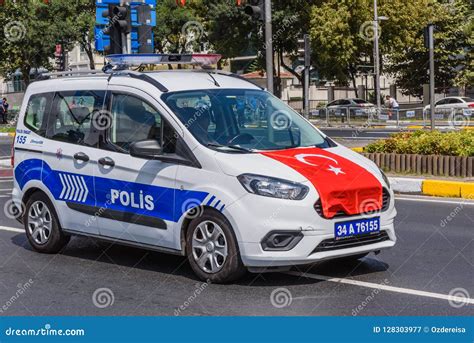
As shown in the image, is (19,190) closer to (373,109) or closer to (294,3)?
(373,109)

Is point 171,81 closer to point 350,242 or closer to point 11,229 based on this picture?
point 350,242

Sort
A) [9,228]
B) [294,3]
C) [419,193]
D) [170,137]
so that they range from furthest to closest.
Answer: [294,3] < [419,193] < [9,228] < [170,137]

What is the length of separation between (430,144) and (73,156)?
8.11 meters

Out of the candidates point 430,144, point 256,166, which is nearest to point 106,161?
point 256,166

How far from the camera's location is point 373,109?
4112 centimetres

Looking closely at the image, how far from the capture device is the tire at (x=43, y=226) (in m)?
9.05

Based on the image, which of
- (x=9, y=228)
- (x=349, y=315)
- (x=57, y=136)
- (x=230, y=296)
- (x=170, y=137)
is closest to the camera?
(x=349, y=315)

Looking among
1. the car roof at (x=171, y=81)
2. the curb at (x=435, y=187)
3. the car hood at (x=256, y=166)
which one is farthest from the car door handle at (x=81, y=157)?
the curb at (x=435, y=187)

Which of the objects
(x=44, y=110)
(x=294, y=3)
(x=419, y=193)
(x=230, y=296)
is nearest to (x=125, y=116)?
(x=44, y=110)

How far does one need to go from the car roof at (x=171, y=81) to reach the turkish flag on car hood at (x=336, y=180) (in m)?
1.17

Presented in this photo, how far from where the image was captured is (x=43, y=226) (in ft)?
30.2

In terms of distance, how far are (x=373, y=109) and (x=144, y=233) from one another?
112ft

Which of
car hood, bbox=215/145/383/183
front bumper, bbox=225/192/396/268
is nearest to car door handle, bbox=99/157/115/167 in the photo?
car hood, bbox=215/145/383/183

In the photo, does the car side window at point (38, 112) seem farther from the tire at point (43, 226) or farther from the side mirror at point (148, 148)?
the side mirror at point (148, 148)
